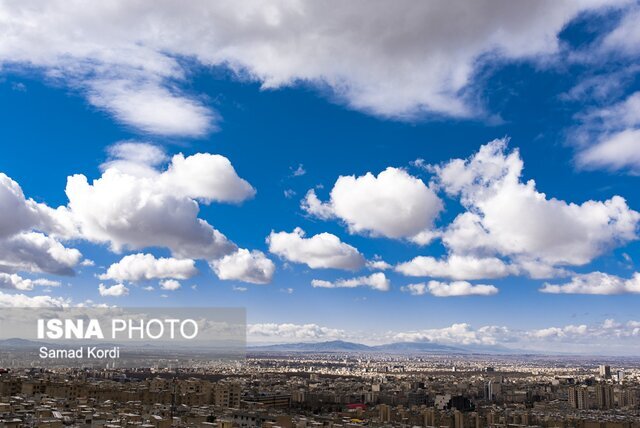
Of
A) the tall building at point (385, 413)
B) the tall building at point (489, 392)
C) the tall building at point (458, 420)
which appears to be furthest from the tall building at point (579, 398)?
the tall building at point (385, 413)

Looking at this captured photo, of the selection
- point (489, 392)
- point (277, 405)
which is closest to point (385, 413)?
point (277, 405)

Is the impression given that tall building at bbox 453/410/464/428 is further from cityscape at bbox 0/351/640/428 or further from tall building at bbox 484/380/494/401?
tall building at bbox 484/380/494/401

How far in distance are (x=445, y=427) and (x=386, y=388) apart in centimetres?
5936

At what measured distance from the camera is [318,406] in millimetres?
87438

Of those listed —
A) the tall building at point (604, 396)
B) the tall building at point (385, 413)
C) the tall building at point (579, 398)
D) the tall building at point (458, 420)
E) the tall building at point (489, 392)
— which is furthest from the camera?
the tall building at point (489, 392)

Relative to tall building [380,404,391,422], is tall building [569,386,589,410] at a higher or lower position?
lower

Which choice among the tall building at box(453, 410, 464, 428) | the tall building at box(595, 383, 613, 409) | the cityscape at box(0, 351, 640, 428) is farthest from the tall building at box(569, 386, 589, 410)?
the tall building at box(453, 410, 464, 428)

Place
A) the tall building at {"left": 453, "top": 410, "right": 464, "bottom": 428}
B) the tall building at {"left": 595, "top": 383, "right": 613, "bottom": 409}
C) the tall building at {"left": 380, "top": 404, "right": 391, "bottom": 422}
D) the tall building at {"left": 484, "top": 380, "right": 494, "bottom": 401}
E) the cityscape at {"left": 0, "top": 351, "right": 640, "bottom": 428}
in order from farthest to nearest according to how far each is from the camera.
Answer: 1. the tall building at {"left": 484, "top": 380, "right": 494, "bottom": 401}
2. the tall building at {"left": 595, "top": 383, "right": 613, "bottom": 409}
3. the tall building at {"left": 380, "top": 404, "right": 391, "bottom": 422}
4. the tall building at {"left": 453, "top": 410, "right": 464, "bottom": 428}
5. the cityscape at {"left": 0, "top": 351, "right": 640, "bottom": 428}

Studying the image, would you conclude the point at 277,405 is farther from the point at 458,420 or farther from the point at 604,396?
the point at 604,396

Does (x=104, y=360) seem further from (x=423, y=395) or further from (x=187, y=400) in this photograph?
(x=187, y=400)

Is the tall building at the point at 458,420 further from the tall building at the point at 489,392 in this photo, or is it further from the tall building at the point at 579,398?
the tall building at the point at 489,392

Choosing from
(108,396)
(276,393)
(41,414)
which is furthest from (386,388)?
(41,414)

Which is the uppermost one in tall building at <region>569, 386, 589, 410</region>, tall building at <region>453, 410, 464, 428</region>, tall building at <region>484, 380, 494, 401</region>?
tall building at <region>453, 410, 464, 428</region>

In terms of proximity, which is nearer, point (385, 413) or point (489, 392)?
point (385, 413)
